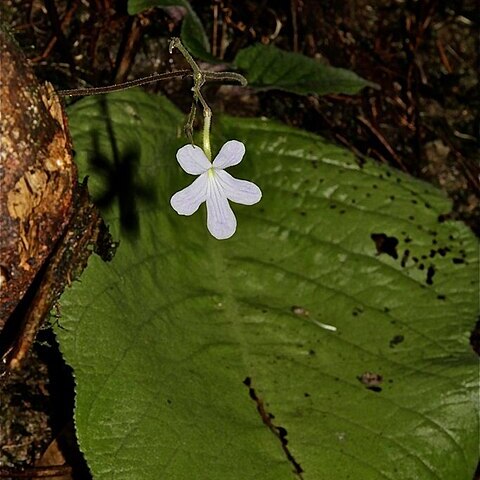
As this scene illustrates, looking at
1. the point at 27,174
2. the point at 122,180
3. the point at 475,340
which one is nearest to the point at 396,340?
the point at 475,340

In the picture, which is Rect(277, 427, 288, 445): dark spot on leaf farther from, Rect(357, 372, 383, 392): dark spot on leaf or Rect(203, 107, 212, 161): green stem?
Rect(203, 107, 212, 161): green stem

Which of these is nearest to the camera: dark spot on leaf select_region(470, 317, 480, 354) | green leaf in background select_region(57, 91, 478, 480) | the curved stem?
the curved stem

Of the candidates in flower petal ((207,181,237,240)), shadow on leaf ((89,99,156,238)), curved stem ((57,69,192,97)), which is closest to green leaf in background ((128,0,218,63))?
shadow on leaf ((89,99,156,238))

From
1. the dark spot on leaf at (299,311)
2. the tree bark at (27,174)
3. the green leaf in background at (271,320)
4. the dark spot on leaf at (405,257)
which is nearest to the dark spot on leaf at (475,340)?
the green leaf in background at (271,320)

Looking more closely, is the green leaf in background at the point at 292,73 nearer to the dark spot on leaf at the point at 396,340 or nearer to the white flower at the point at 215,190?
the dark spot on leaf at the point at 396,340

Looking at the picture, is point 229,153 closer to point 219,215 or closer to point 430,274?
point 219,215

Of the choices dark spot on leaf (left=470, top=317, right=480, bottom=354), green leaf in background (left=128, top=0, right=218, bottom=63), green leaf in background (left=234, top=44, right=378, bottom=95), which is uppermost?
green leaf in background (left=234, top=44, right=378, bottom=95)
